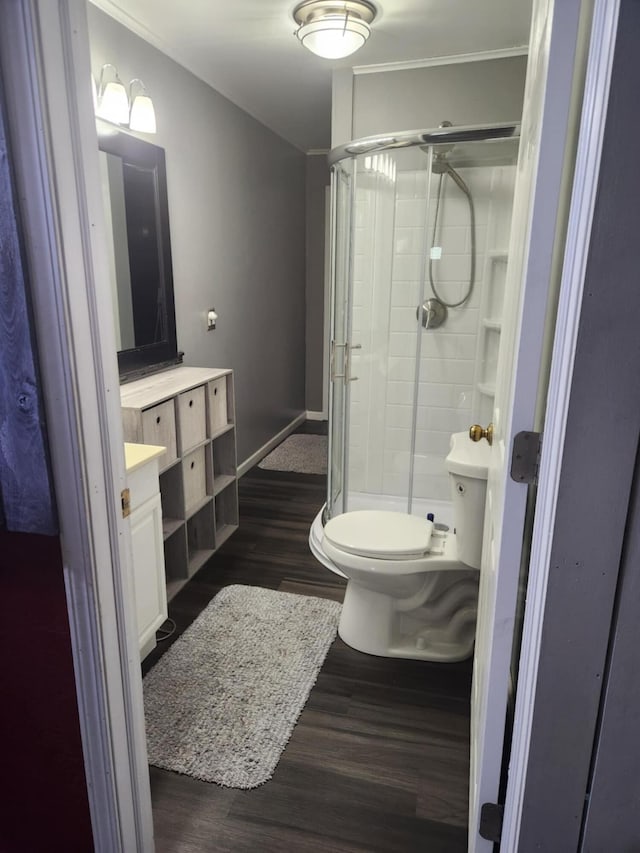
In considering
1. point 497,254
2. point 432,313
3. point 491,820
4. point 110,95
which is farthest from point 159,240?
point 491,820

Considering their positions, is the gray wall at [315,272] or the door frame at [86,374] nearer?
the door frame at [86,374]

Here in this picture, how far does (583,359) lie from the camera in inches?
33.7

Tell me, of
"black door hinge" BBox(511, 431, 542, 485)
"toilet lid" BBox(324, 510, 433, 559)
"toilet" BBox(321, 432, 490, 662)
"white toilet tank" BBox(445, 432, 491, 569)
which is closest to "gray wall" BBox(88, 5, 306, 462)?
"toilet lid" BBox(324, 510, 433, 559)

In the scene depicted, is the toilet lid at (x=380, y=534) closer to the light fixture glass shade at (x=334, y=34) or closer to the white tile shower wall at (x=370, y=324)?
the white tile shower wall at (x=370, y=324)

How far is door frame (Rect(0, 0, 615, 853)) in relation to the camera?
A: 33.6 inches

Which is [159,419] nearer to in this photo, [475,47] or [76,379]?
[76,379]

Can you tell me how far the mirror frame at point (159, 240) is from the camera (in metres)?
2.42

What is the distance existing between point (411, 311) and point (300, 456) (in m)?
1.76

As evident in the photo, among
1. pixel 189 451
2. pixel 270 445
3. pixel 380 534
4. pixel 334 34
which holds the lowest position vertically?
pixel 270 445

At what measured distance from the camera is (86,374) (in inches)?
39.1

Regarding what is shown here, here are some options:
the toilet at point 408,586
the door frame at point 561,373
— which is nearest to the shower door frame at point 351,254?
the toilet at point 408,586

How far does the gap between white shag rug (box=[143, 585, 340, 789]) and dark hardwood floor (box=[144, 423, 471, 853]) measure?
5 cm

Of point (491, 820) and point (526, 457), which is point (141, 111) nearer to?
point (526, 457)

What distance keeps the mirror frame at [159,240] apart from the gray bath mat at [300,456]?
1476 millimetres
